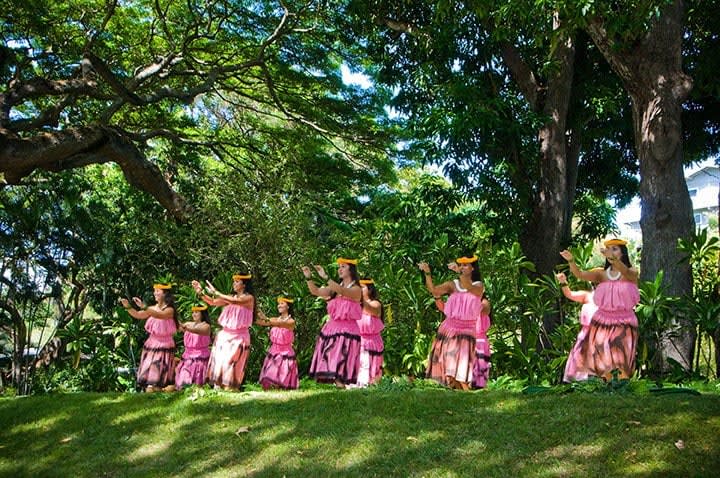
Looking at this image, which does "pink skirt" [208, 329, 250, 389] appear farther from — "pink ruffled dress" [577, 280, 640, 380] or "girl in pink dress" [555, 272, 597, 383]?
"pink ruffled dress" [577, 280, 640, 380]

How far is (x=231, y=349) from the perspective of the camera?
8.57m

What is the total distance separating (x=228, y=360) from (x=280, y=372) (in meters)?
0.70

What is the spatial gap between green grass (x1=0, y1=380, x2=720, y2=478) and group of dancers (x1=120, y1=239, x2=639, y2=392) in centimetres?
A: 83

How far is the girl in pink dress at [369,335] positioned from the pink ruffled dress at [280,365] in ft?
2.88

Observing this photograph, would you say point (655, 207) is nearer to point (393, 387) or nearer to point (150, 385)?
point (393, 387)

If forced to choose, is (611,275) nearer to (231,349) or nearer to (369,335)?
(369,335)

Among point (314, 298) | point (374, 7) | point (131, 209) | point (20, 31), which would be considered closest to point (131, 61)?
point (20, 31)

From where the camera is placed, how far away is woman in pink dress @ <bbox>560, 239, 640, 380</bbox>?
750 centimetres

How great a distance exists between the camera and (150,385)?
9.25m

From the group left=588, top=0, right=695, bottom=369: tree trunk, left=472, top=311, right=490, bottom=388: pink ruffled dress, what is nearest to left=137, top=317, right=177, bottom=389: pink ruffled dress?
left=472, top=311, right=490, bottom=388: pink ruffled dress

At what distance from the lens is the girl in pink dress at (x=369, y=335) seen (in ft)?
28.2

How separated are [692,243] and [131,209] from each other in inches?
411

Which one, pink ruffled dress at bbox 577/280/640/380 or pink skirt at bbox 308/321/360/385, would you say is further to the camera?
pink skirt at bbox 308/321/360/385

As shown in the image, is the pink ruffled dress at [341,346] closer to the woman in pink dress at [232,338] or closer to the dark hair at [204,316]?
the woman in pink dress at [232,338]
